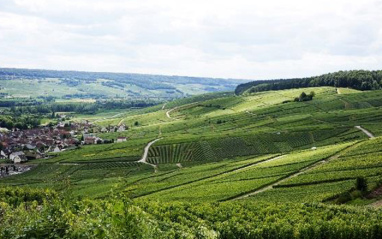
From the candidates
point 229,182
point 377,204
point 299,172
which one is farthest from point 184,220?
point 299,172

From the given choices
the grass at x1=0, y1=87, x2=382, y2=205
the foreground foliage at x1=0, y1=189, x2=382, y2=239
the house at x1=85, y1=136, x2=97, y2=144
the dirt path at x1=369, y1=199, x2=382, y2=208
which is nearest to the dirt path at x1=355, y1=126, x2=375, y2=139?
the grass at x1=0, y1=87, x2=382, y2=205

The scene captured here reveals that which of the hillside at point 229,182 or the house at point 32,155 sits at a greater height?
the hillside at point 229,182

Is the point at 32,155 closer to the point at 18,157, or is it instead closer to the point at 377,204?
Result: the point at 18,157

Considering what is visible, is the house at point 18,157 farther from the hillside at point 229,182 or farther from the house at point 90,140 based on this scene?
the house at point 90,140

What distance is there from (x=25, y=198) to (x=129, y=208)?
70617mm

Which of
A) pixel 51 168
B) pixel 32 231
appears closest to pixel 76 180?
pixel 51 168

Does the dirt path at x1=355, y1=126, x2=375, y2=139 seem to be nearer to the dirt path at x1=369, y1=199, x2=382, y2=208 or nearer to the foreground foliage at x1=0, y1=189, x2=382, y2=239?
the dirt path at x1=369, y1=199, x2=382, y2=208

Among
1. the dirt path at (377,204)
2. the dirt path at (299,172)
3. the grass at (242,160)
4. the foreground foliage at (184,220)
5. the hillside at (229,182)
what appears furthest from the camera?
the grass at (242,160)

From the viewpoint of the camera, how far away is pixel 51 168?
134 m

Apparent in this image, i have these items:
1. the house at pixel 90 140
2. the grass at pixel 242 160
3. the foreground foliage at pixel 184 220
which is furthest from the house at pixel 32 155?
the foreground foliage at pixel 184 220

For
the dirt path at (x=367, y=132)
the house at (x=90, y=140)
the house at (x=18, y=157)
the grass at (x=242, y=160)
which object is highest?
the dirt path at (x=367, y=132)

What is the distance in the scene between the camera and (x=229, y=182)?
285ft

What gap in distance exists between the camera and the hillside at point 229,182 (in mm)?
21953

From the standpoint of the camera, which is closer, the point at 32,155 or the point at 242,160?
the point at 242,160
